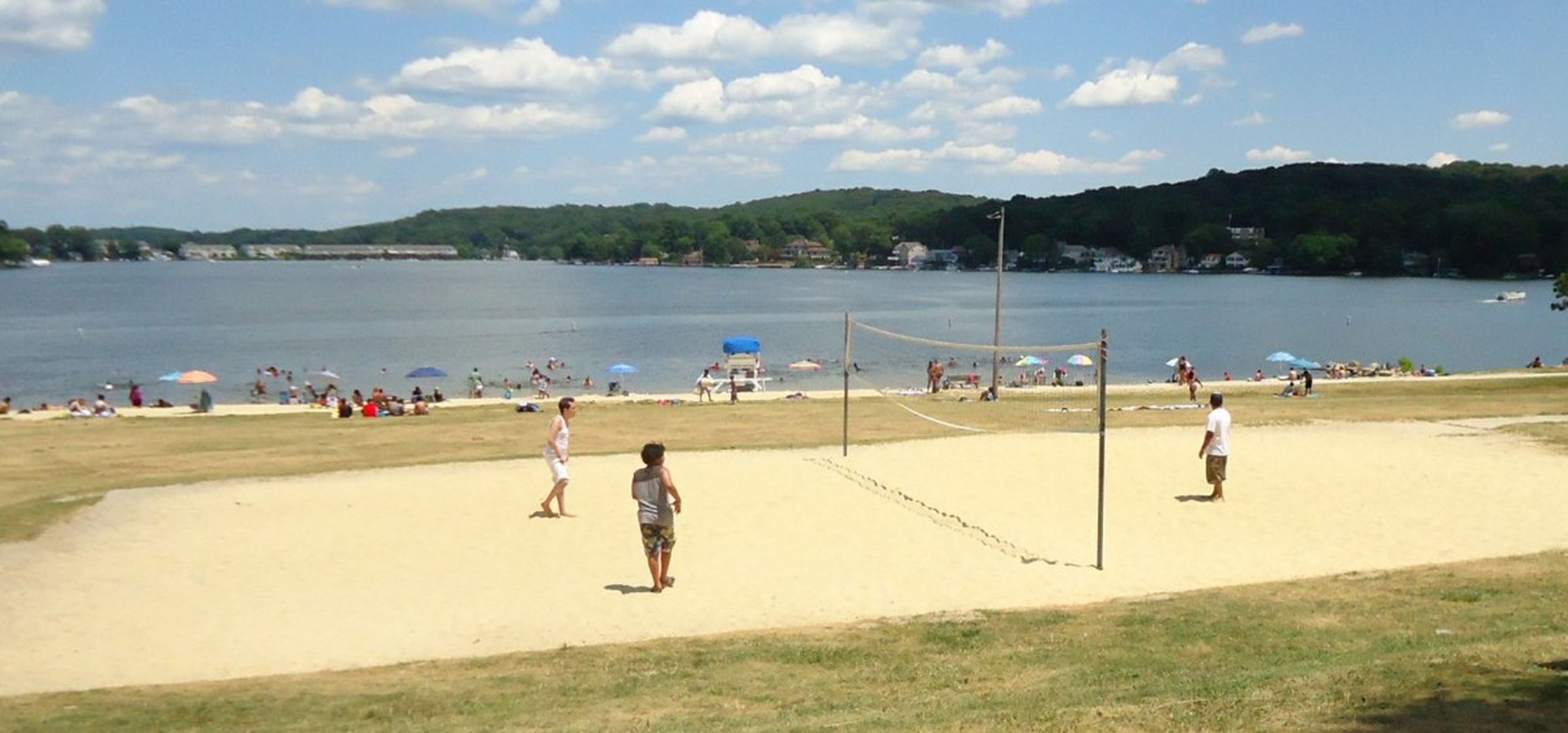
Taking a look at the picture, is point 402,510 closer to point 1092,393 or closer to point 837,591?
point 837,591

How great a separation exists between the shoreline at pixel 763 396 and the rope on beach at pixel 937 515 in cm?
1624

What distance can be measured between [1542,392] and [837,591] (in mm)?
26495

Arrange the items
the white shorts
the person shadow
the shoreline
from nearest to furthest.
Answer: the person shadow, the white shorts, the shoreline

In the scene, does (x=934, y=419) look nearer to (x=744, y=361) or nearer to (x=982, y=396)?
(x=982, y=396)

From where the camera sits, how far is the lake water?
6328cm

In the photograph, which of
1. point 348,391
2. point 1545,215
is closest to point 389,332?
point 348,391

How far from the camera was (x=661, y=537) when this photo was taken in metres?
12.1

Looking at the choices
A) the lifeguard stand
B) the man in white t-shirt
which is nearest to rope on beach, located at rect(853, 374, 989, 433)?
the man in white t-shirt

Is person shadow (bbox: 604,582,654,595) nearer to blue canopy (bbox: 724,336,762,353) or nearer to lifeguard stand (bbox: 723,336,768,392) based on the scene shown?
lifeguard stand (bbox: 723,336,768,392)

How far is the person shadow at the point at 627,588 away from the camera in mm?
12273

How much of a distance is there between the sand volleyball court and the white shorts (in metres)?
0.56

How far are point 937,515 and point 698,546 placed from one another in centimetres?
326

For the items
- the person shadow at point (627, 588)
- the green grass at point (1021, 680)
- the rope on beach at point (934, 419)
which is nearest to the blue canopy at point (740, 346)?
the rope on beach at point (934, 419)

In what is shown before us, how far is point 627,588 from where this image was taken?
12398mm
